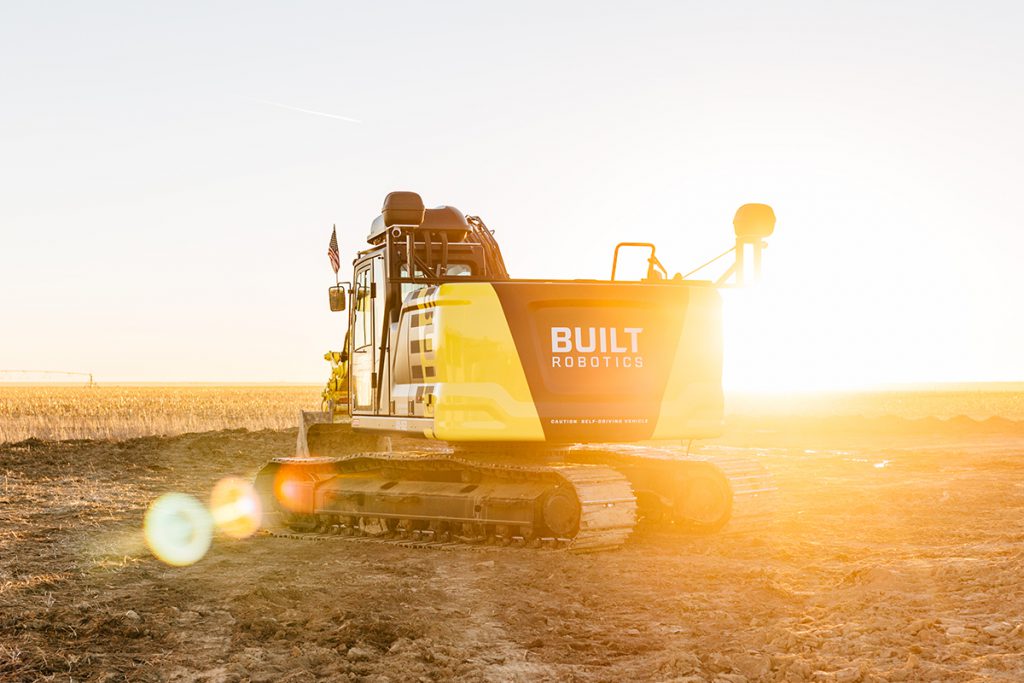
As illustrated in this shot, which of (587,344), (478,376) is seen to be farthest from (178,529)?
(587,344)

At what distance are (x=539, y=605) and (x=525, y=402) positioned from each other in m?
2.42

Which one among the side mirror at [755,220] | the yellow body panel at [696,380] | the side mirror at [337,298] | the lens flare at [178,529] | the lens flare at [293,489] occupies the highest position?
the side mirror at [755,220]

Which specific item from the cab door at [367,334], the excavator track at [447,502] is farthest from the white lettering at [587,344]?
the cab door at [367,334]

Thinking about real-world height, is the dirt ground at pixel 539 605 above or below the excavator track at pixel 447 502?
below

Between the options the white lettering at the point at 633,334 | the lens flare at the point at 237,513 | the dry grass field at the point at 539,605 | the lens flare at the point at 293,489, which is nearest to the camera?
the dry grass field at the point at 539,605

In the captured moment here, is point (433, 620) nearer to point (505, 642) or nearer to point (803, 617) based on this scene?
point (505, 642)

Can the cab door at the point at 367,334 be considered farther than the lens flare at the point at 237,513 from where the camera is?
No

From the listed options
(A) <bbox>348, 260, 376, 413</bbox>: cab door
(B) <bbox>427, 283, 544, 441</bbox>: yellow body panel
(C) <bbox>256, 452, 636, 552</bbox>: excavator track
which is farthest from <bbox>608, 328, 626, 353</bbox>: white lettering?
(A) <bbox>348, 260, 376, 413</bbox>: cab door

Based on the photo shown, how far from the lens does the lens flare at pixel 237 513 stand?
13156mm

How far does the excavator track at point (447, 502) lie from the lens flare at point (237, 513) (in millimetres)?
325

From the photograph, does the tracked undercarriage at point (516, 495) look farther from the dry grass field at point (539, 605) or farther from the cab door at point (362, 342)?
the cab door at point (362, 342)

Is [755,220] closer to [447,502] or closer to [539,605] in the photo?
[447,502]

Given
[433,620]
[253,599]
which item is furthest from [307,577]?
[433,620]

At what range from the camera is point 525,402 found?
1033 cm
